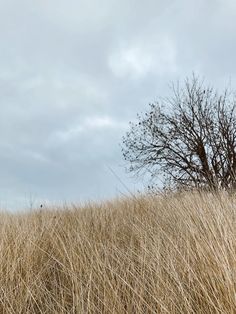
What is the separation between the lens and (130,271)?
90.3 inches

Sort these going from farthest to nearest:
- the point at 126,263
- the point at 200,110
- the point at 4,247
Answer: the point at 200,110
the point at 4,247
the point at 126,263

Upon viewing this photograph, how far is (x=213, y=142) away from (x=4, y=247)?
894 centimetres

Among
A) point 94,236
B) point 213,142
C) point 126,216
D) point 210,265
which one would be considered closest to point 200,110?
point 213,142

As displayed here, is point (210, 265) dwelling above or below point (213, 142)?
below

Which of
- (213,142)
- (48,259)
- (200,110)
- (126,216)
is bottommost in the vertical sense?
(48,259)

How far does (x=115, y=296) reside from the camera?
1908 millimetres

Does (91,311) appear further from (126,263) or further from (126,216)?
(126,216)

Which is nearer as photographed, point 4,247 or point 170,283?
point 170,283

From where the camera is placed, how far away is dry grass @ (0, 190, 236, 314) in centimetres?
184

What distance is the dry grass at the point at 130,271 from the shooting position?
1842 mm

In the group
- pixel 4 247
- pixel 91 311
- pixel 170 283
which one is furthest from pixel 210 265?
pixel 4 247

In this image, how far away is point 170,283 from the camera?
1.98 meters

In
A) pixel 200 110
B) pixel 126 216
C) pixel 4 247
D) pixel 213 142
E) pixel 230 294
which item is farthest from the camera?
pixel 200 110

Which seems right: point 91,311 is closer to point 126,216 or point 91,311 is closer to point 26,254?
point 26,254
